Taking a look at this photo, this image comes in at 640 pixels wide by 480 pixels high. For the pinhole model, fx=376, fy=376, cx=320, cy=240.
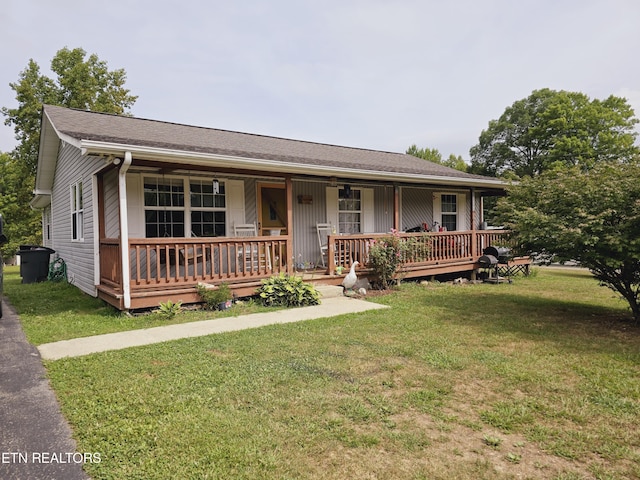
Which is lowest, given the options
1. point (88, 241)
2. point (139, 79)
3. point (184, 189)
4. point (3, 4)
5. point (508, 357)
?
point (508, 357)

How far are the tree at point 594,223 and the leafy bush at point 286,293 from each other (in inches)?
145

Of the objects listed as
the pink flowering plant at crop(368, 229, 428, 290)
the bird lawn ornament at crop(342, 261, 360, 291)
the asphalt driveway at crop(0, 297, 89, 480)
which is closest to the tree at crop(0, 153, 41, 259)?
the bird lawn ornament at crop(342, 261, 360, 291)

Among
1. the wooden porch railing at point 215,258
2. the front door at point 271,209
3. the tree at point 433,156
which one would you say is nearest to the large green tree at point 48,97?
the front door at point 271,209

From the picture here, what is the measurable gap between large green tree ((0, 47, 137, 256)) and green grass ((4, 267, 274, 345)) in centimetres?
1596

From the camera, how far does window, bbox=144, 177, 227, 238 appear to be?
7.59 meters

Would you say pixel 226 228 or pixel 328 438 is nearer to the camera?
pixel 328 438

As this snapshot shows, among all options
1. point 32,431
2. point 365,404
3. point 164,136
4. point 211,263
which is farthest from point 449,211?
point 32,431

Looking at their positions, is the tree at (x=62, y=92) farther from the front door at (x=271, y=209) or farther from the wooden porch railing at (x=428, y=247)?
the wooden porch railing at (x=428, y=247)

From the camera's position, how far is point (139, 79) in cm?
2283

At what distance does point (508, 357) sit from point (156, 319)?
4849mm

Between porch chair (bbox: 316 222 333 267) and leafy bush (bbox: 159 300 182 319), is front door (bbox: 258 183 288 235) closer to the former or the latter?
porch chair (bbox: 316 222 333 267)

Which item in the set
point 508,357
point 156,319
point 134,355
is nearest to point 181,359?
point 134,355

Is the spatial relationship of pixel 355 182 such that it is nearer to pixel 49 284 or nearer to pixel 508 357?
pixel 508 357

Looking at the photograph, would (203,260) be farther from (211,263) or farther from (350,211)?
(350,211)
